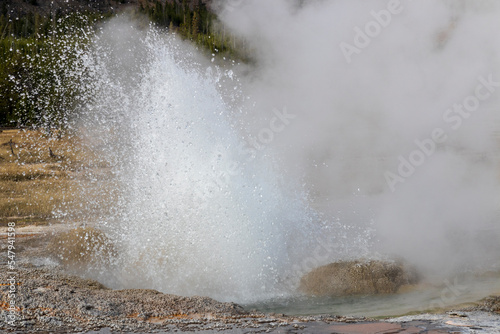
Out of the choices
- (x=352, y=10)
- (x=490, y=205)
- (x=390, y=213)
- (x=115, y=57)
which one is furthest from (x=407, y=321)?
(x=115, y=57)

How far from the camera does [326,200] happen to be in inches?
397

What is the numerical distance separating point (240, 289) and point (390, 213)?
9.36 feet

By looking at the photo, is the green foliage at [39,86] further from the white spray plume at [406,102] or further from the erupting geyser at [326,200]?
the erupting geyser at [326,200]

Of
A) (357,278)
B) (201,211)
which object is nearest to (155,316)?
(201,211)

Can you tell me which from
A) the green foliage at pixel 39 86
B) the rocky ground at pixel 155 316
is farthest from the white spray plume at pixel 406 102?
the green foliage at pixel 39 86

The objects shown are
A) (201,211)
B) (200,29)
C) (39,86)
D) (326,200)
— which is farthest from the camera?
(200,29)

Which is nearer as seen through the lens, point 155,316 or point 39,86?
point 155,316

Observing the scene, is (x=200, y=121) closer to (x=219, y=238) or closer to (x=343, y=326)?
(x=219, y=238)

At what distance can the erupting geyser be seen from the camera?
6.16 meters

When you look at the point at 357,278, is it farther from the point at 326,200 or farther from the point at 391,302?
the point at 326,200

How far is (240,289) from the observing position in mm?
5645

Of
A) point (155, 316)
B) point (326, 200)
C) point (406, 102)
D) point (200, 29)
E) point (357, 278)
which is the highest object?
point (200, 29)

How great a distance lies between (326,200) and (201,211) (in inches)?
163

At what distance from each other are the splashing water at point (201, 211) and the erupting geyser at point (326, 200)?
0.02 m
